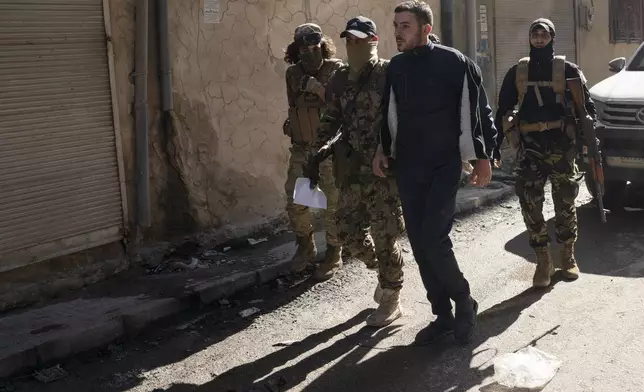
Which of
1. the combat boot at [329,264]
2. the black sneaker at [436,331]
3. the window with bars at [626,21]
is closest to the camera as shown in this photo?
the black sneaker at [436,331]

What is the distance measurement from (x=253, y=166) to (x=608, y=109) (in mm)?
3481

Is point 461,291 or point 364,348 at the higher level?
point 461,291

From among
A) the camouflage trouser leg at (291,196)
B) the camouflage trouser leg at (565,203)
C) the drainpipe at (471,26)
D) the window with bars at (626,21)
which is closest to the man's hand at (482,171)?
the camouflage trouser leg at (565,203)

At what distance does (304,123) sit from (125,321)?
75.8 inches

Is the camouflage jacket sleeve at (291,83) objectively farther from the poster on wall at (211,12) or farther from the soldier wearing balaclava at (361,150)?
the poster on wall at (211,12)

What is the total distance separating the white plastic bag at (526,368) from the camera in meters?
4.12

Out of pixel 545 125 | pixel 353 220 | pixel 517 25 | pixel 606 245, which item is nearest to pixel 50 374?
pixel 353 220

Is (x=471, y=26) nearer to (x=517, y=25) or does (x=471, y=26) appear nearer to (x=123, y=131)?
(x=517, y=25)

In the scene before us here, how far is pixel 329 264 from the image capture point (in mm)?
6379

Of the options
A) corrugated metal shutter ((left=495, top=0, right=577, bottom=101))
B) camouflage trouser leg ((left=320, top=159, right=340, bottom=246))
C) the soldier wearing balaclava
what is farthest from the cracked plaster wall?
corrugated metal shutter ((left=495, top=0, right=577, bottom=101))

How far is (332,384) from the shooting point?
434 centimetres

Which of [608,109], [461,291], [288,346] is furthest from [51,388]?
[608,109]

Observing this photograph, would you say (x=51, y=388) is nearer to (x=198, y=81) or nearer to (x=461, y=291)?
(x=461, y=291)

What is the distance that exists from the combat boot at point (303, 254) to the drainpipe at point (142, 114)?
1.25 m
